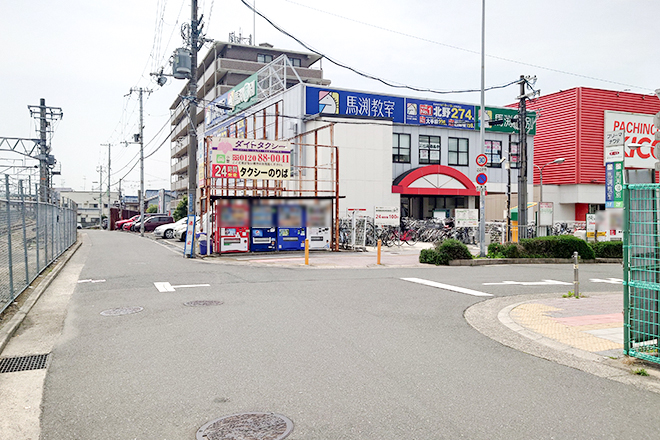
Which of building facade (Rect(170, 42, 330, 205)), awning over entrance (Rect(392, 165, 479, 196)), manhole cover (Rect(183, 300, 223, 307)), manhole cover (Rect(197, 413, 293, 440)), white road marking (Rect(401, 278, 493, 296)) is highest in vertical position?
building facade (Rect(170, 42, 330, 205))

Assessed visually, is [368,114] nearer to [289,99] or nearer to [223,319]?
[289,99]

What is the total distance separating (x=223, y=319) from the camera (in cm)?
Answer: 810

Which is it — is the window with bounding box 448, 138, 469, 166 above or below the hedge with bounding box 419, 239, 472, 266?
above

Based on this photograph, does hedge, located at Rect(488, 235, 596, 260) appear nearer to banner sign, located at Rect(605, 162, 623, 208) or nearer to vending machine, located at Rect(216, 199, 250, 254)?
banner sign, located at Rect(605, 162, 623, 208)

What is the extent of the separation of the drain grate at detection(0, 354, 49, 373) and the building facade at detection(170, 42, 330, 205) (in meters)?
49.9

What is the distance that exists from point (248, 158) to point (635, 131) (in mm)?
36664

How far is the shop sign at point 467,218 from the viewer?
909 inches

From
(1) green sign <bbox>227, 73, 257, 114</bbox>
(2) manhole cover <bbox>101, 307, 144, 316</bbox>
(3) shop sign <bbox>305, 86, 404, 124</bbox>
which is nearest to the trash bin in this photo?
(2) manhole cover <bbox>101, 307, 144, 316</bbox>

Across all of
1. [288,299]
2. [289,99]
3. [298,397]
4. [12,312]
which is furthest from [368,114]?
[298,397]

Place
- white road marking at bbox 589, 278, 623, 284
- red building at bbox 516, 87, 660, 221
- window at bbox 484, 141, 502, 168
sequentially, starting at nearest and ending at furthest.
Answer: white road marking at bbox 589, 278, 623, 284 → window at bbox 484, 141, 502, 168 → red building at bbox 516, 87, 660, 221

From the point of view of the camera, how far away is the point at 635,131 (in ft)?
142

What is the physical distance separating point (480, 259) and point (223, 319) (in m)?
12.4

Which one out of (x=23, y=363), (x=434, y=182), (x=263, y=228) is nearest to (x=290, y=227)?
(x=263, y=228)

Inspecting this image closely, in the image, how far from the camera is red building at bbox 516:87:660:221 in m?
41.7
